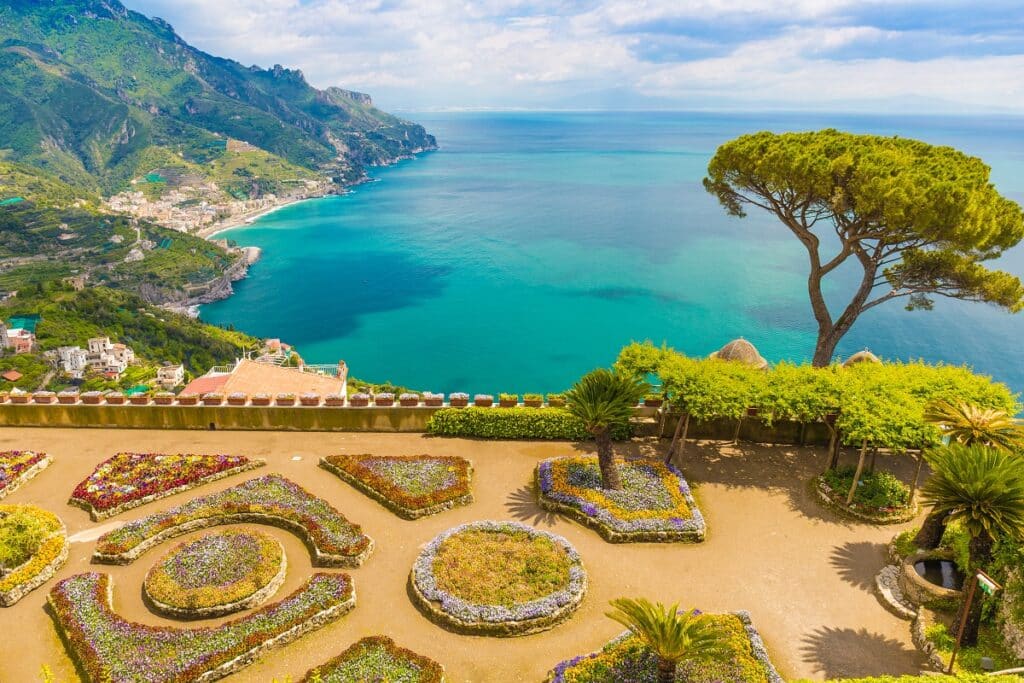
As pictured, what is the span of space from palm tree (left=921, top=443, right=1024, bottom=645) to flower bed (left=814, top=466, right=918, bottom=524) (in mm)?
4601

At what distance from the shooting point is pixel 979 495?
1487cm

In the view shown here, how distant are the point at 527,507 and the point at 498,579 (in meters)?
4.22

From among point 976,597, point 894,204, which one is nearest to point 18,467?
point 976,597

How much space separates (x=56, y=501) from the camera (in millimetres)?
21859

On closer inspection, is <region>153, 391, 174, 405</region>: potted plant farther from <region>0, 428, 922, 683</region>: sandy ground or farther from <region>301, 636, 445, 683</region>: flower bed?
<region>301, 636, 445, 683</region>: flower bed

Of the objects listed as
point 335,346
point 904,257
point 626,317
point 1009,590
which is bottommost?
point 335,346

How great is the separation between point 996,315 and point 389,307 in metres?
108

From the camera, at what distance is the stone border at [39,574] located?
1714 centimetres

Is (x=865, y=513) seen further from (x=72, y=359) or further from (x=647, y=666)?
(x=72, y=359)

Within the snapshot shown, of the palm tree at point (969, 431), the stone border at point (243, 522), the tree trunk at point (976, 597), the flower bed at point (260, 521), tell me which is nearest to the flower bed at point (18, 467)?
the flower bed at point (260, 521)

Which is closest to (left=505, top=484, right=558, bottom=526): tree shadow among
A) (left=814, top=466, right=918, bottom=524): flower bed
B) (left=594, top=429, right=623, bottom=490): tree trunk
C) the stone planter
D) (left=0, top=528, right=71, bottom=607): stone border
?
(left=594, top=429, right=623, bottom=490): tree trunk

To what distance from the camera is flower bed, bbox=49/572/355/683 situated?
14.5m

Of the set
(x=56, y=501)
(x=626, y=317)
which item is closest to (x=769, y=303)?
(x=626, y=317)

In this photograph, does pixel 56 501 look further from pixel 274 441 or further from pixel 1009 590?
pixel 1009 590
